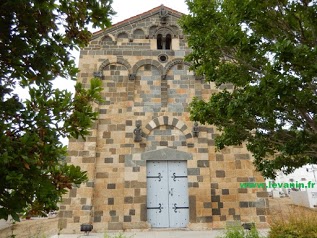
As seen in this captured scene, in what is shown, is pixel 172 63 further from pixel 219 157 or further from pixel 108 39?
pixel 219 157

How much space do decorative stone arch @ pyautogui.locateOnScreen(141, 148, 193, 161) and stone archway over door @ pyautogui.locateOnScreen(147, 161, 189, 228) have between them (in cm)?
19

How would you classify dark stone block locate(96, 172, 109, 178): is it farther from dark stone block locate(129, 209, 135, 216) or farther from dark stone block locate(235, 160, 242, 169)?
dark stone block locate(235, 160, 242, 169)

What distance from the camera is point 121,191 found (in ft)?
33.7

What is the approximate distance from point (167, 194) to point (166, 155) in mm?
1436

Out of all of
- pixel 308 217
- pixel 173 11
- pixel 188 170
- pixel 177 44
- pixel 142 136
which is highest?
pixel 173 11

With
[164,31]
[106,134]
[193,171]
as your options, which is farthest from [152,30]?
[193,171]

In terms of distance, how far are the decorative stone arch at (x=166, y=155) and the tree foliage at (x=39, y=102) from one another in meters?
7.46

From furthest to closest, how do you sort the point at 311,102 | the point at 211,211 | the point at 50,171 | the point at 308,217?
the point at 211,211
the point at 308,217
the point at 311,102
the point at 50,171

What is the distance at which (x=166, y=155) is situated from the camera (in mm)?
10742

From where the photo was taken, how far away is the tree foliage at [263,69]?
16.0 feet

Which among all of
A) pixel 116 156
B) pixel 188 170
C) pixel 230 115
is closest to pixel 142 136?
pixel 116 156

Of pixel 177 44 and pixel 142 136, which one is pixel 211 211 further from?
pixel 177 44

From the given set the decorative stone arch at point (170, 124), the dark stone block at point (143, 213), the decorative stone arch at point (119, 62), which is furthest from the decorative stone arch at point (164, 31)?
the dark stone block at point (143, 213)

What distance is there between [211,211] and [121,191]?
332 centimetres
